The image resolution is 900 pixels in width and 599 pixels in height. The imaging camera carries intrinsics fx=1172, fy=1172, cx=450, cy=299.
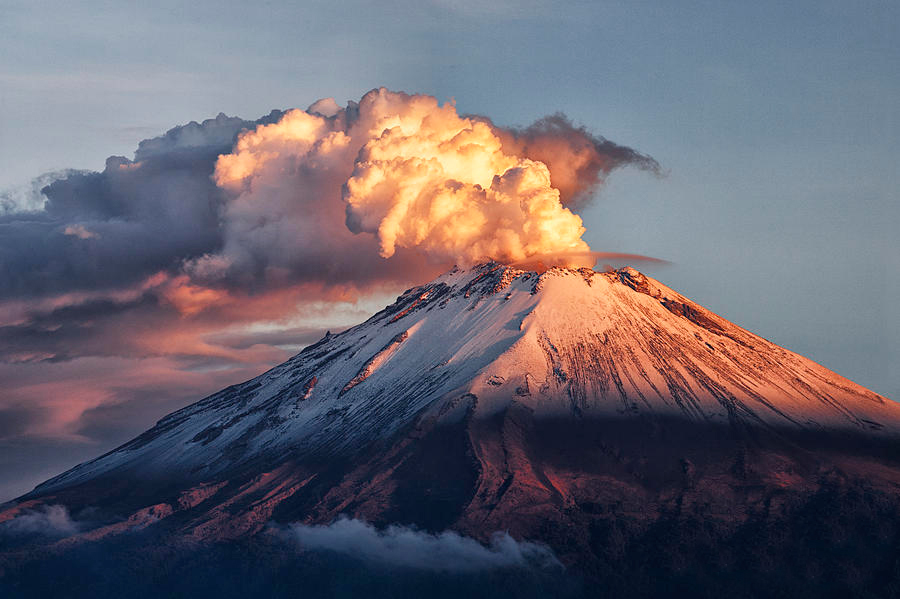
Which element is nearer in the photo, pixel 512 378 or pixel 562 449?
pixel 562 449

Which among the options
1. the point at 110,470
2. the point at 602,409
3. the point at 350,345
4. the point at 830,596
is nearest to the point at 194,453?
the point at 110,470

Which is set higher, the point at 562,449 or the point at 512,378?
the point at 512,378

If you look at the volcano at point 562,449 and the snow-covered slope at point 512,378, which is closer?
the volcano at point 562,449

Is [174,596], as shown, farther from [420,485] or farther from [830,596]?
[830,596]

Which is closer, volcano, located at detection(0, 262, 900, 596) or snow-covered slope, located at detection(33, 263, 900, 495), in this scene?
volcano, located at detection(0, 262, 900, 596)
